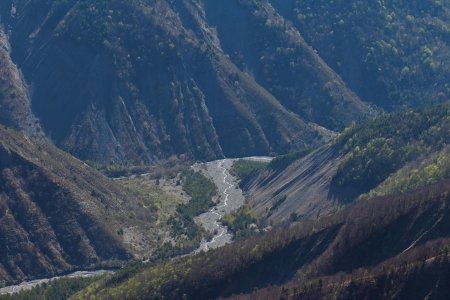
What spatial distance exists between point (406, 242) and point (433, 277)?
18938 mm

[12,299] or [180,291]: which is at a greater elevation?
[12,299]

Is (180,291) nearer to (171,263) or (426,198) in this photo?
(171,263)

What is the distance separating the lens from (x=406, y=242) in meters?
166

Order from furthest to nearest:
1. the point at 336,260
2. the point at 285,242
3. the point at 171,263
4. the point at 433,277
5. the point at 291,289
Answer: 1. the point at 171,263
2. the point at 285,242
3. the point at 336,260
4. the point at 291,289
5. the point at 433,277

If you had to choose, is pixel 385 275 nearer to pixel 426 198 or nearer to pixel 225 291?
pixel 426 198

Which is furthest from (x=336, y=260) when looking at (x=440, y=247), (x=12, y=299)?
(x=12, y=299)

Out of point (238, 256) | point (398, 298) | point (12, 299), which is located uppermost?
point (12, 299)

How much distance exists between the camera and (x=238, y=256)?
185500mm

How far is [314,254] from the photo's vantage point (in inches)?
7032

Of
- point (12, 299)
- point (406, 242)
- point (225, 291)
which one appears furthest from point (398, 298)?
point (12, 299)

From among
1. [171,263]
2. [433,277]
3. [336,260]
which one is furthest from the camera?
[171,263]

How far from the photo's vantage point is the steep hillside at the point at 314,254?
166375 mm

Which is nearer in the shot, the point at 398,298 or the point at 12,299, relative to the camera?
the point at 398,298

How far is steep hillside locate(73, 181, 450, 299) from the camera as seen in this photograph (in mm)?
166375
